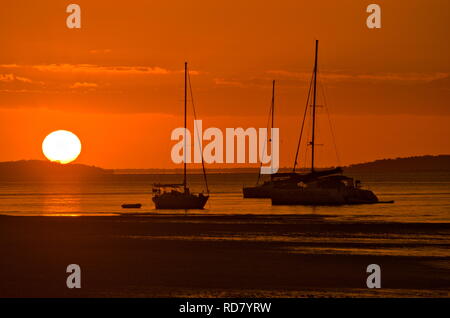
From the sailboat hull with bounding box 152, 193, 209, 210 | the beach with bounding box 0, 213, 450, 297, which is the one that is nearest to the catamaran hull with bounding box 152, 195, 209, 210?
the sailboat hull with bounding box 152, 193, 209, 210

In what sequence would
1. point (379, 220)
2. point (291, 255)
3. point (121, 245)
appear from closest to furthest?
point (291, 255) < point (121, 245) < point (379, 220)

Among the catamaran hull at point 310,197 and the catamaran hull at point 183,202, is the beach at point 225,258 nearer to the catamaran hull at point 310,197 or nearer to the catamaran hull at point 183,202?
the catamaran hull at point 183,202

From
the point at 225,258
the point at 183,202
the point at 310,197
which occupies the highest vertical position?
the point at 310,197

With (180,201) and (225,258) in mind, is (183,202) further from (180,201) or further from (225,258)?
(225,258)

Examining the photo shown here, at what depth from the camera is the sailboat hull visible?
260 feet

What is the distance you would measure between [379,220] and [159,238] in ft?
73.2

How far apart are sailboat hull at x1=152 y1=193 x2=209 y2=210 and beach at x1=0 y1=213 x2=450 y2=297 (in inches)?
728

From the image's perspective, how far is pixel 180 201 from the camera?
79.4 meters

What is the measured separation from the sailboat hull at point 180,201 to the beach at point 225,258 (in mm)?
18496

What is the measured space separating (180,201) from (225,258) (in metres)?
41.5

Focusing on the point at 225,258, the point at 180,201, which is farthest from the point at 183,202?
the point at 225,258
